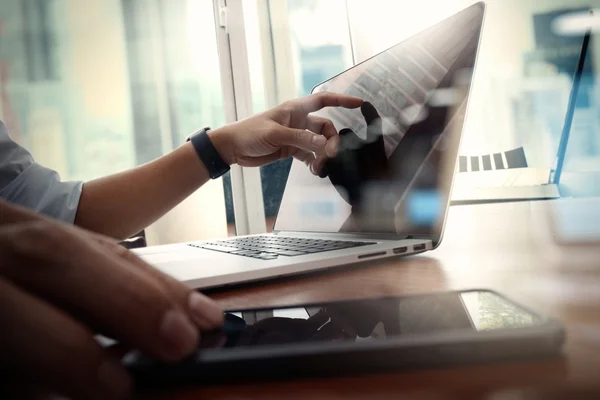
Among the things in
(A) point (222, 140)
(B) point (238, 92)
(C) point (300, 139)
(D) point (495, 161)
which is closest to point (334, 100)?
(C) point (300, 139)

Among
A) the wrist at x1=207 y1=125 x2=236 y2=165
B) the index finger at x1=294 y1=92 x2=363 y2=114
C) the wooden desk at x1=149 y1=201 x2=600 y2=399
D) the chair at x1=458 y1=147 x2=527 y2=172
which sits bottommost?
the wooden desk at x1=149 y1=201 x2=600 y2=399

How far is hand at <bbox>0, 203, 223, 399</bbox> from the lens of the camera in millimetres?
168

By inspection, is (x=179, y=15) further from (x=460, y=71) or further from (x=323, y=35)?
(x=460, y=71)

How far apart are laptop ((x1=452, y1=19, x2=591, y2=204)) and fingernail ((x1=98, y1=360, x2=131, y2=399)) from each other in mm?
879

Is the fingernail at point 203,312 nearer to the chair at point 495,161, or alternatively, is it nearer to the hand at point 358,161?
the hand at point 358,161

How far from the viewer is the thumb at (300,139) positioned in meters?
0.68

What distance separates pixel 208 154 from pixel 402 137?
38 centimetres

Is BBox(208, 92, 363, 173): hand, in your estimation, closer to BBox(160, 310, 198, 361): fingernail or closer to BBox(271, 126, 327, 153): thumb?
BBox(271, 126, 327, 153): thumb

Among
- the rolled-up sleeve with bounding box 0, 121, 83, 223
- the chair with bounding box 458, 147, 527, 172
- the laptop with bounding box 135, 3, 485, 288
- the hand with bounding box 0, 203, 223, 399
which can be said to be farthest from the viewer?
the chair with bounding box 458, 147, 527, 172

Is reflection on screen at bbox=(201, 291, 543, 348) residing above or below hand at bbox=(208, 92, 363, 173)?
below

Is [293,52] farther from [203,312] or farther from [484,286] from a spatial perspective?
[203,312]

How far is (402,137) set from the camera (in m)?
0.63

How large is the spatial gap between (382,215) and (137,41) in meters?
1.36

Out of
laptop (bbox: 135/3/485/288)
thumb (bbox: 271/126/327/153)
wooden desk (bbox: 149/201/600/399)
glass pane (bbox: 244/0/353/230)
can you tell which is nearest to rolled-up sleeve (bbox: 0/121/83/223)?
laptop (bbox: 135/3/485/288)
